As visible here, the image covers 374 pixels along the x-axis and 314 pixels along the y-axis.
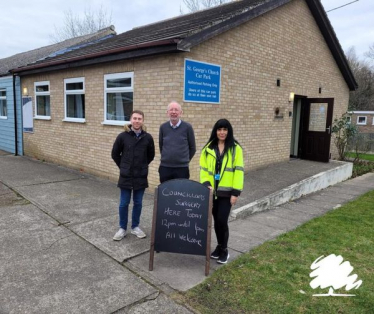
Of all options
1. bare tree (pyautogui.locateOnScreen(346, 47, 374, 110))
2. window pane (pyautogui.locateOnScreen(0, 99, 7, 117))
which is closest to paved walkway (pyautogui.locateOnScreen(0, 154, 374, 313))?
window pane (pyautogui.locateOnScreen(0, 99, 7, 117))

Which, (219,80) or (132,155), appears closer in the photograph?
(132,155)

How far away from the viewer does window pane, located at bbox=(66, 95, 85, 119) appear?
Answer: 887 cm

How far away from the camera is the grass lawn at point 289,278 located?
293cm

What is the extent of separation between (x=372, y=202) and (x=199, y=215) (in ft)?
17.7

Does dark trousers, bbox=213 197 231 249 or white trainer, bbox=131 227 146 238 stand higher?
dark trousers, bbox=213 197 231 249

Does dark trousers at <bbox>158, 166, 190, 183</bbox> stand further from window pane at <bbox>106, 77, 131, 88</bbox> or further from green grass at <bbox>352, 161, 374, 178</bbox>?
green grass at <bbox>352, 161, 374, 178</bbox>

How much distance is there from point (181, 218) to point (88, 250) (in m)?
1.32

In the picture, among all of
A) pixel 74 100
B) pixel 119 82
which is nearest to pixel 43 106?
pixel 74 100

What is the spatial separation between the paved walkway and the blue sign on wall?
2.19 meters

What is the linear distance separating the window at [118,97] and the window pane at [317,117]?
6.40m

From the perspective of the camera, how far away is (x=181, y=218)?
3.57 metres

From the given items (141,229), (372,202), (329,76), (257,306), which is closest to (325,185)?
(372,202)

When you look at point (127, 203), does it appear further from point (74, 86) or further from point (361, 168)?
point (361, 168)

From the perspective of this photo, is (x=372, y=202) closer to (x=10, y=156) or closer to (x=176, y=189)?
(x=176, y=189)
